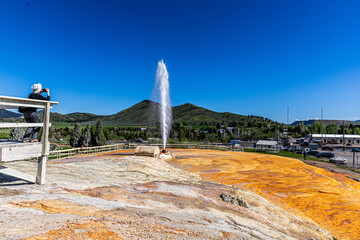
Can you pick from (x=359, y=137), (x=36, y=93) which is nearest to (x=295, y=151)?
(x=36, y=93)

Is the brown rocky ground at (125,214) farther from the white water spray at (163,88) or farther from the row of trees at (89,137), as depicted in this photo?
the row of trees at (89,137)

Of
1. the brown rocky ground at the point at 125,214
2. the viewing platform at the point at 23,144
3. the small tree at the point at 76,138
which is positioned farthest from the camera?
the small tree at the point at 76,138

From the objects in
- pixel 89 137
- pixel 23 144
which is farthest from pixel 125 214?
pixel 89 137

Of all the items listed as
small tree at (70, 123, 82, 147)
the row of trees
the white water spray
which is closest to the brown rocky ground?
the white water spray

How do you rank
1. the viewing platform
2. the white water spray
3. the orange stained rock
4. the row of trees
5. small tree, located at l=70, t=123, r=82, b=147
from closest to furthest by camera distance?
the viewing platform < the orange stained rock < the white water spray < the row of trees < small tree, located at l=70, t=123, r=82, b=147

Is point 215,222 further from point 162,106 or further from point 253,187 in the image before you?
point 162,106

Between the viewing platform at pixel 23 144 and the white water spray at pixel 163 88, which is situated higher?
the white water spray at pixel 163 88

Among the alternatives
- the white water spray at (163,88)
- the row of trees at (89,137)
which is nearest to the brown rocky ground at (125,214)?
the white water spray at (163,88)

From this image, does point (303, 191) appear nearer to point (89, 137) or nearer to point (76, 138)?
point (89, 137)

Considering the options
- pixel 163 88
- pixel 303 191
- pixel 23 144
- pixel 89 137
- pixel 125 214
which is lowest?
pixel 303 191

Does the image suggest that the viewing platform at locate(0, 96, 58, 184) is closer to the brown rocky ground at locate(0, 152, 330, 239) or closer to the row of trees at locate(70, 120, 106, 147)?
the brown rocky ground at locate(0, 152, 330, 239)

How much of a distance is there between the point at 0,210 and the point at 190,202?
5346 millimetres

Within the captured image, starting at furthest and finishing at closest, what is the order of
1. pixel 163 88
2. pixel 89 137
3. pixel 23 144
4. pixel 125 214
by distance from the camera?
pixel 89 137 < pixel 163 88 < pixel 125 214 < pixel 23 144

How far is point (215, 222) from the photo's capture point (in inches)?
226
